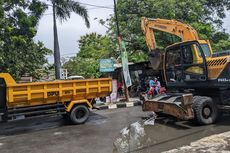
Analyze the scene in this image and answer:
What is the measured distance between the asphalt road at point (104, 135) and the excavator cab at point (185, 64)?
5.06 feet

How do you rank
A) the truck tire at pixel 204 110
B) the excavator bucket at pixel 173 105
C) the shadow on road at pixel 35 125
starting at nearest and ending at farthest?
the excavator bucket at pixel 173 105
the truck tire at pixel 204 110
the shadow on road at pixel 35 125

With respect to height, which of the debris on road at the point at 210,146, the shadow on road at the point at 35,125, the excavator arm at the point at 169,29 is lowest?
the debris on road at the point at 210,146

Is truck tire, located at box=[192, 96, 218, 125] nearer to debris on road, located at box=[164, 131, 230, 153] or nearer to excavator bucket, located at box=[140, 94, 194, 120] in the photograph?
excavator bucket, located at box=[140, 94, 194, 120]

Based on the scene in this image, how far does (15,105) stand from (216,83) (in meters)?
7.00

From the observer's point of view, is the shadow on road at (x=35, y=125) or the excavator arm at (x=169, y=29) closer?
the shadow on road at (x=35, y=125)

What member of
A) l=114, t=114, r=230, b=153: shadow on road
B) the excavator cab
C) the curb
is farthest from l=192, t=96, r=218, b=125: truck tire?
the curb

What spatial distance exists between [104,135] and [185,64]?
399cm

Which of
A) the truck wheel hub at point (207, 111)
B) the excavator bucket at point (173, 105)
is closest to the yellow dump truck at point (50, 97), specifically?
the excavator bucket at point (173, 105)

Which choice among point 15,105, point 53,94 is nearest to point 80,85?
point 53,94

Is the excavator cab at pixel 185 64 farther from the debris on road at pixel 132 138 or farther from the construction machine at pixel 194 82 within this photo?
the debris on road at pixel 132 138

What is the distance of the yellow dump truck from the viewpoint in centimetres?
1052

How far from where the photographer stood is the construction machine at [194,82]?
32.3 feet

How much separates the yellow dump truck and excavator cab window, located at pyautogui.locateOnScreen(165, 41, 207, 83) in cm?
267

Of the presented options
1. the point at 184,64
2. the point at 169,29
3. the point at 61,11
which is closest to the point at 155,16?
the point at 61,11
